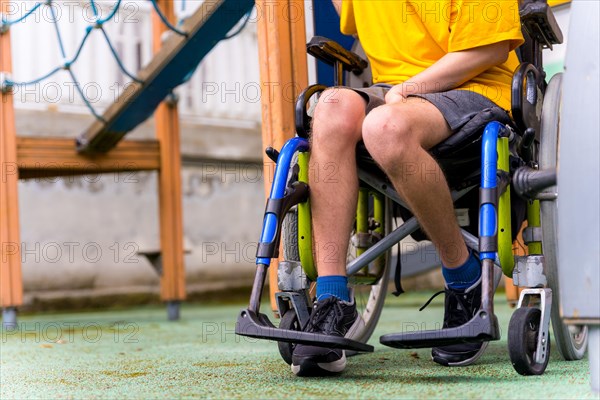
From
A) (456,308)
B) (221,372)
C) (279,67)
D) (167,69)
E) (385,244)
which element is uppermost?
(167,69)

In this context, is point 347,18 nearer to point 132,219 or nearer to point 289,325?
point 289,325

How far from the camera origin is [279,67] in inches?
76.4

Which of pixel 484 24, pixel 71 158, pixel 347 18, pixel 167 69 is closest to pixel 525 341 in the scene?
pixel 484 24

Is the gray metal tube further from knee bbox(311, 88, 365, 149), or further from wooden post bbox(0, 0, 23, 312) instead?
wooden post bbox(0, 0, 23, 312)

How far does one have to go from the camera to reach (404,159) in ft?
4.61

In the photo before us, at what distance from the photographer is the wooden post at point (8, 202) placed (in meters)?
2.87

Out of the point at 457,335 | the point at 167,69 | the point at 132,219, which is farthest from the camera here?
the point at 132,219

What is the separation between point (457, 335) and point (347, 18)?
0.84 m

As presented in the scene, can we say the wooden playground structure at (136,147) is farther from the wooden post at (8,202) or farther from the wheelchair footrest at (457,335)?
the wheelchair footrest at (457,335)

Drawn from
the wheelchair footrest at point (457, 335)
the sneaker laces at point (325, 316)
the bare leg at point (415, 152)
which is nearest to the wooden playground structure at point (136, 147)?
the bare leg at point (415, 152)

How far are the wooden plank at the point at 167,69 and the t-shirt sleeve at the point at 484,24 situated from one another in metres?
0.93

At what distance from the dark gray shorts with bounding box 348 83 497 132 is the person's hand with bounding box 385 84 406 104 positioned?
0.7 inches

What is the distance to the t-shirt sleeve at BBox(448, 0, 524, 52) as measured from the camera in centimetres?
154

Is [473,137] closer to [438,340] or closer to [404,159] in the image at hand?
[404,159]
